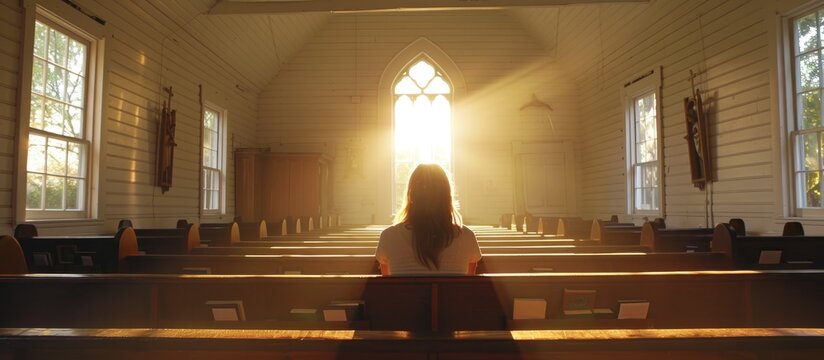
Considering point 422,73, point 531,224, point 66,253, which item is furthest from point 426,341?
point 422,73

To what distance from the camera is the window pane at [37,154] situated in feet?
15.4

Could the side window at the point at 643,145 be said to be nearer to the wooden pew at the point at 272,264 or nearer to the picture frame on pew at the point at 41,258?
the wooden pew at the point at 272,264

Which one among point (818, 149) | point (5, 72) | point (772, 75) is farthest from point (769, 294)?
point (5, 72)

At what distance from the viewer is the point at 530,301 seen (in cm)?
225

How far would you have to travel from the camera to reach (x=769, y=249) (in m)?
3.48

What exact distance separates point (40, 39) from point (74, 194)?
57.1 inches

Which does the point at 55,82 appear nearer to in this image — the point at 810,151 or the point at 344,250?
the point at 344,250

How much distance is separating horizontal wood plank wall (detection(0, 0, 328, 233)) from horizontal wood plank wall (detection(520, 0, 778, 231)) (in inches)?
206

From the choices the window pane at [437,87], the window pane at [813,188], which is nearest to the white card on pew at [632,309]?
the window pane at [813,188]

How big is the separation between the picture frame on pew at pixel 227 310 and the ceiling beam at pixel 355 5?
19.1 feet

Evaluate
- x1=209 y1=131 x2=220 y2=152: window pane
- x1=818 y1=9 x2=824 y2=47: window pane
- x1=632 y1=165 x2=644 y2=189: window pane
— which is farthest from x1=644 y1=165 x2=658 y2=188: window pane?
x1=209 y1=131 x2=220 y2=152: window pane

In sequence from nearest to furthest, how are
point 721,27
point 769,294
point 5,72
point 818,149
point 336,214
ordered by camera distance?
1. point 769,294
2. point 5,72
3. point 818,149
4. point 721,27
5. point 336,214

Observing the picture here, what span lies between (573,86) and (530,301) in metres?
9.29

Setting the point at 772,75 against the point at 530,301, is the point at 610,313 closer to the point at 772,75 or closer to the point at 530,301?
the point at 530,301
